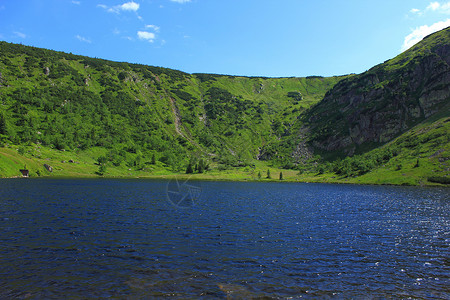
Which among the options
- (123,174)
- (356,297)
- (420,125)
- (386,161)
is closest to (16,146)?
(123,174)

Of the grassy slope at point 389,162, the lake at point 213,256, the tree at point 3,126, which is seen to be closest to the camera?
the lake at point 213,256

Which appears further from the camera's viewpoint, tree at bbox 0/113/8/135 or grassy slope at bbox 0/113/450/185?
tree at bbox 0/113/8/135

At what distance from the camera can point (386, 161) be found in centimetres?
16850

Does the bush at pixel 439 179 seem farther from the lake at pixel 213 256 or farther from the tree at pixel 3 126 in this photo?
the tree at pixel 3 126

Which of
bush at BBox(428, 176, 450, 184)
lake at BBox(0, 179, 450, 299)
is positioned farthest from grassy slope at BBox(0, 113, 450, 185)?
lake at BBox(0, 179, 450, 299)

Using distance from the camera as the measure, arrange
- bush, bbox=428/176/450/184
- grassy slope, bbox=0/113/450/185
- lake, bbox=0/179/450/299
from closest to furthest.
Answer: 1. lake, bbox=0/179/450/299
2. bush, bbox=428/176/450/184
3. grassy slope, bbox=0/113/450/185

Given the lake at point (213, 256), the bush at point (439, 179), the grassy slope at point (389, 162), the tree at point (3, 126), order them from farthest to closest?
the tree at point (3, 126) → the grassy slope at point (389, 162) → the bush at point (439, 179) → the lake at point (213, 256)

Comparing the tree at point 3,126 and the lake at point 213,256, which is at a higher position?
the tree at point 3,126

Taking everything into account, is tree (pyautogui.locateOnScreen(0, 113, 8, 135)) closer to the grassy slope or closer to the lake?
the grassy slope

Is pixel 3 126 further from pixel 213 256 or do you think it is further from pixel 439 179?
pixel 439 179

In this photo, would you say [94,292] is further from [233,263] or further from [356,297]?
[356,297]

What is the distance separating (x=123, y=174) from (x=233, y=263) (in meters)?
183

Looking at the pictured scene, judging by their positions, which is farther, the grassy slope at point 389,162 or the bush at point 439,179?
the grassy slope at point 389,162

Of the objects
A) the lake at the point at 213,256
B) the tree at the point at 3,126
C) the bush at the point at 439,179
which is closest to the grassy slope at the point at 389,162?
the bush at the point at 439,179
